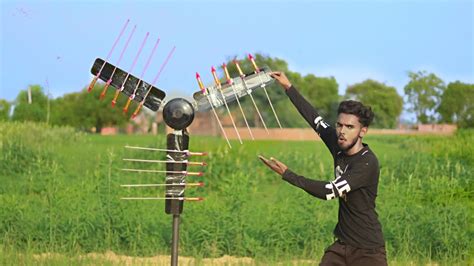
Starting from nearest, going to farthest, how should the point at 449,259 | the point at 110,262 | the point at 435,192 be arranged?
1. the point at 110,262
2. the point at 449,259
3. the point at 435,192

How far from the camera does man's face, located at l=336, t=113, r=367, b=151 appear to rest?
14.9ft

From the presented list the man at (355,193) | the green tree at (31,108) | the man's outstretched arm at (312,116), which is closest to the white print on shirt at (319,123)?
the man's outstretched arm at (312,116)

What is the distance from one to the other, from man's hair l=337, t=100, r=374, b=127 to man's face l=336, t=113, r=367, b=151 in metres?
0.02

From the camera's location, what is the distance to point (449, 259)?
742 centimetres

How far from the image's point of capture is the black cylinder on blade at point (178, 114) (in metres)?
4.64

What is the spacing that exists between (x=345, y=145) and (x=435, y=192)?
5.12 m

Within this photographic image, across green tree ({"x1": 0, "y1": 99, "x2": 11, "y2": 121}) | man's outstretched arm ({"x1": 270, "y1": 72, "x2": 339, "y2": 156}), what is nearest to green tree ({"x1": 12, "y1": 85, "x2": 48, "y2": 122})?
green tree ({"x1": 0, "y1": 99, "x2": 11, "y2": 121})

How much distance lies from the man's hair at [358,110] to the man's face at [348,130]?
0.02 m

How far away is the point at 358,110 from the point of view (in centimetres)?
455

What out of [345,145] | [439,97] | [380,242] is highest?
[439,97]

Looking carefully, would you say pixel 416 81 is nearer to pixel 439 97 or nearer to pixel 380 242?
pixel 439 97

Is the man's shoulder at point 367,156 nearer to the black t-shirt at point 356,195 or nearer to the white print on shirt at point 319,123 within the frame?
the black t-shirt at point 356,195

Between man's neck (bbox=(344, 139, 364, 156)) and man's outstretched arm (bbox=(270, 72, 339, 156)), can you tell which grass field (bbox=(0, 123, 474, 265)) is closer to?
man's outstretched arm (bbox=(270, 72, 339, 156))

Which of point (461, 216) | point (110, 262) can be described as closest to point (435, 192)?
point (461, 216)
